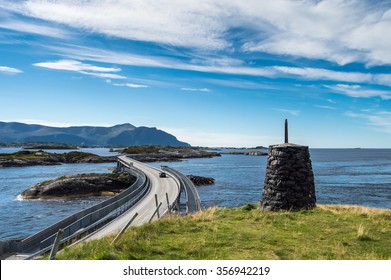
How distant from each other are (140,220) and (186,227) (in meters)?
14.9

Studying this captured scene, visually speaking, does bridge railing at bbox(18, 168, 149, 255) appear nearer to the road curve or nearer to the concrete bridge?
the concrete bridge

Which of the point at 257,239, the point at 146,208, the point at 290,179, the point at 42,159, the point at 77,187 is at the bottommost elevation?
the point at 77,187

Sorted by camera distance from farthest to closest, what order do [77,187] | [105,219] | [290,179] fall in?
[77,187], [105,219], [290,179]

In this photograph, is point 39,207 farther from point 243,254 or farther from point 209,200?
point 243,254

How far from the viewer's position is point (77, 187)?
65.2 m

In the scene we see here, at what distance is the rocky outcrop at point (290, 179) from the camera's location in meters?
21.9

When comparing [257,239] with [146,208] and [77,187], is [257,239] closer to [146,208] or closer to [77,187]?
[146,208]

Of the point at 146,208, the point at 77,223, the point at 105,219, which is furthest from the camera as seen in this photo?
the point at 146,208

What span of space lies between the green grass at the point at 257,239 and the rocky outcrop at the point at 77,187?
48.1 m

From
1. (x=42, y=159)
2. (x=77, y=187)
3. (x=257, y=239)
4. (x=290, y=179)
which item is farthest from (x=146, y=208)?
(x=42, y=159)

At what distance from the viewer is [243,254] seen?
11766mm

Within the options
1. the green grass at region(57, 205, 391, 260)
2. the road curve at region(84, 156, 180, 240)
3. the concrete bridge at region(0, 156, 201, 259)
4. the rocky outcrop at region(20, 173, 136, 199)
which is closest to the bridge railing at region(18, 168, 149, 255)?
the concrete bridge at region(0, 156, 201, 259)
